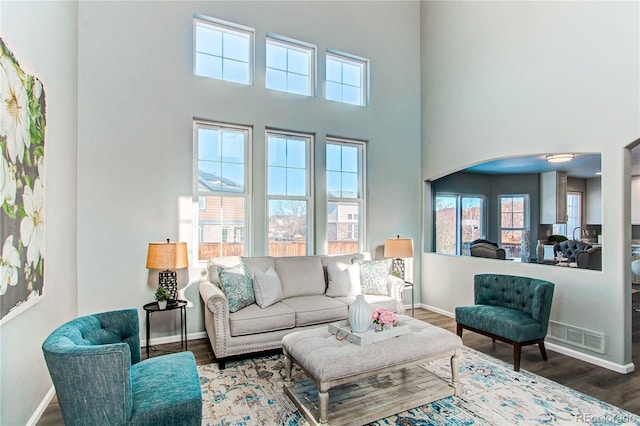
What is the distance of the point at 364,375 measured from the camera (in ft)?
7.77

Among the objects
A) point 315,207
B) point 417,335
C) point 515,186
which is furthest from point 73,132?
point 515,186

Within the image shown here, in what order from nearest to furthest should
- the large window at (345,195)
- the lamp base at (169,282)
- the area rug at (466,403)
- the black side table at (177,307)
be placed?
the area rug at (466,403), the black side table at (177,307), the lamp base at (169,282), the large window at (345,195)

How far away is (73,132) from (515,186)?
8.14 meters

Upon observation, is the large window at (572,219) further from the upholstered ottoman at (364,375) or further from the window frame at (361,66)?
the upholstered ottoman at (364,375)

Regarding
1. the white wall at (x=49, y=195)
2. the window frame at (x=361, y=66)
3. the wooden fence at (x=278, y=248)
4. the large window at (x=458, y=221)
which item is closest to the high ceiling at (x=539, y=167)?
the large window at (x=458, y=221)

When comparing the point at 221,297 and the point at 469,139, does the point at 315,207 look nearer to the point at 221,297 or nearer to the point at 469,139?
the point at 221,297

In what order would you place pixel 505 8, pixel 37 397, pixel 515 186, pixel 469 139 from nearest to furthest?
pixel 37 397
pixel 505 8
pixel 469 139
pixel 515 186

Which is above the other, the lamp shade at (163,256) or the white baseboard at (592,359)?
the lamp shade at (163,256)

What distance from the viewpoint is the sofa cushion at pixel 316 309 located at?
3.61m

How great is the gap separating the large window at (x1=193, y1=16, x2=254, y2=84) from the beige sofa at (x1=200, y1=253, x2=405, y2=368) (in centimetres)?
236

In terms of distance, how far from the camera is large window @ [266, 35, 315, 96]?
4664 millimetres

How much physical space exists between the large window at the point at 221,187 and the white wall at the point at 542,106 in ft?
9.73

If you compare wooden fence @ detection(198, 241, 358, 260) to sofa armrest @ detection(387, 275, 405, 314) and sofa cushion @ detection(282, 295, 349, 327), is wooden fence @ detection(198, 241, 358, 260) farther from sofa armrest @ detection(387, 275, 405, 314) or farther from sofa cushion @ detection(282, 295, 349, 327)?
sofa armrest @ detection(387, 275, 405, 314)

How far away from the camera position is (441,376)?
3055 millimetres
